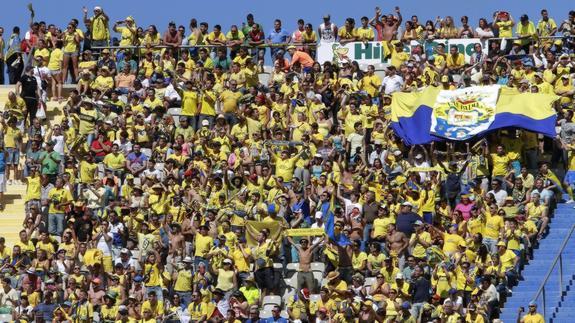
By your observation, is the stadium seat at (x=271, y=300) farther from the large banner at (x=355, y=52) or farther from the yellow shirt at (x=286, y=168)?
the large banner at (x=355, y=52)

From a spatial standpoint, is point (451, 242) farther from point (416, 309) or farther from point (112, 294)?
point (112, 294)

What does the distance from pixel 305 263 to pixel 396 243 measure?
1.78 m

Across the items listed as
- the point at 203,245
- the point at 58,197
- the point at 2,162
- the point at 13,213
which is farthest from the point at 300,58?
the point at 203,245

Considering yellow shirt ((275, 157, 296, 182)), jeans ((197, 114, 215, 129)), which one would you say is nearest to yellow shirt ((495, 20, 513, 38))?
jeans ((197, 114, 215, 129))

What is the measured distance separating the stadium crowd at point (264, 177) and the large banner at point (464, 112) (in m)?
0.34

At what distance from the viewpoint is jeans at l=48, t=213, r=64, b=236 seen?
45250 millimetres

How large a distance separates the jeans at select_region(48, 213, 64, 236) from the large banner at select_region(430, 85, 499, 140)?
801cm

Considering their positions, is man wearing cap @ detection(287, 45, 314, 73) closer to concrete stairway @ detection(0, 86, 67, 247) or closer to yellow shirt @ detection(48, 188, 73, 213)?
concrete stairway @ detection(0, 86, 67, 247)

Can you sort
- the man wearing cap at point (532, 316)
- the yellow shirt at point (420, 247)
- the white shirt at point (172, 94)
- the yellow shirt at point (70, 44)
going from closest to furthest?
the man wearing cap at point (532, 316), the yellow shirt at point (420, 247), the white shirt at point (172, 94), the yellow shirt at point (70, 44)

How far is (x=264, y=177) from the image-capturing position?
147ft

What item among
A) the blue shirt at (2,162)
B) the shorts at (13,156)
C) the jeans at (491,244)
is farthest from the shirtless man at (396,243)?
the shorts at (13,156)

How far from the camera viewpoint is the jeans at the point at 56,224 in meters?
45.2

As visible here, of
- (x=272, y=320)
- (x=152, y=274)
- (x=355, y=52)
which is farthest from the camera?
(x=355, y=52)

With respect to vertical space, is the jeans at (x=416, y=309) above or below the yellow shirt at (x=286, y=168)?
below
